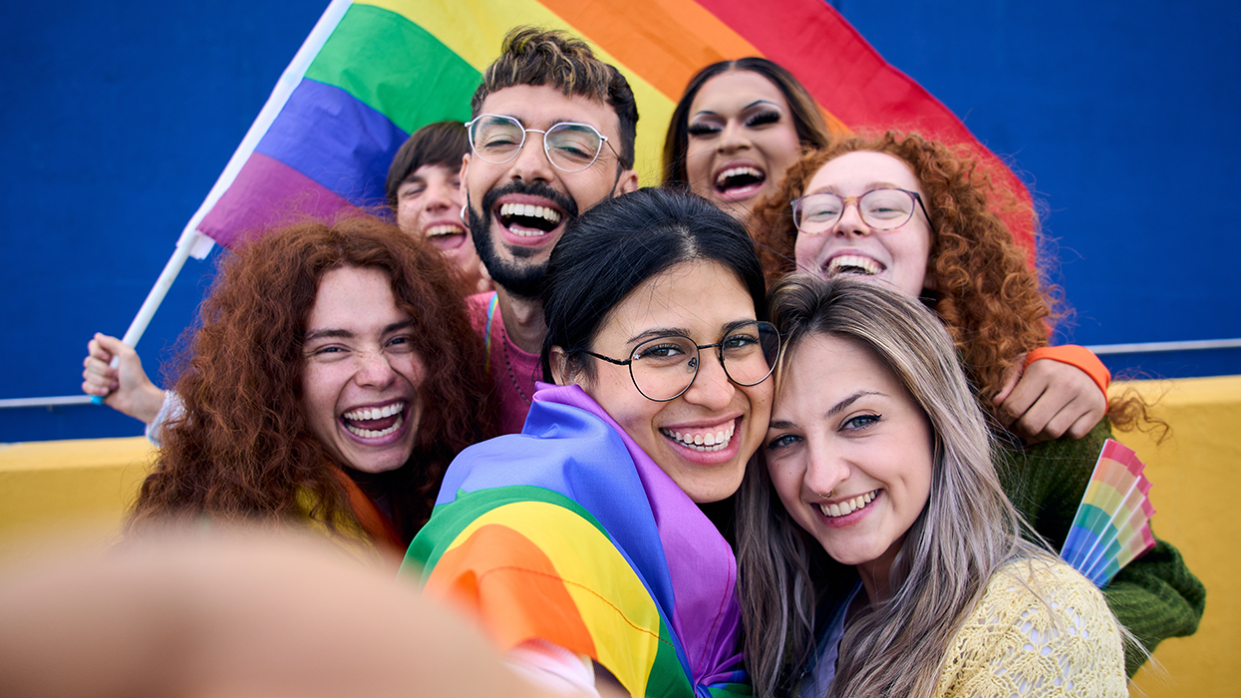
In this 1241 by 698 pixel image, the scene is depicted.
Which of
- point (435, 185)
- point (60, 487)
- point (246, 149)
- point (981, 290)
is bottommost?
point (60, 487)

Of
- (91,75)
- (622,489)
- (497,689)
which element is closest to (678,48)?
(622,489)

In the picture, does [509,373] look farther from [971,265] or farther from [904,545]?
[971,265]

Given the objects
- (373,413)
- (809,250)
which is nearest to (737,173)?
(809,250)

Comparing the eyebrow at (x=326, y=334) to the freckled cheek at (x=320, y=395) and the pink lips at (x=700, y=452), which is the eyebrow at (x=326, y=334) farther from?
the pink lips at (x=700, y=452)

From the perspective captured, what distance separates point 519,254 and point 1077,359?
1.95 meters

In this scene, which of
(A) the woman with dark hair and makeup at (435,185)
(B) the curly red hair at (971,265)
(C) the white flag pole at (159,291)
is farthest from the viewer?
(A) the woman with dark hair and makeup at (435,185)

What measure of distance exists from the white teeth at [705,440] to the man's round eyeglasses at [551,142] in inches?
49.2

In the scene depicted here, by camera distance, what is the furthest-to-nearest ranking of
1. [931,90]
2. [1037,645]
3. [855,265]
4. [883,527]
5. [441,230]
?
[931,90]
[441,230]
[855,265]
[883,527]
[1037,645]

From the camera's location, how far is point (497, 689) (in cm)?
47

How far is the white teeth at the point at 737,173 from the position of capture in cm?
353

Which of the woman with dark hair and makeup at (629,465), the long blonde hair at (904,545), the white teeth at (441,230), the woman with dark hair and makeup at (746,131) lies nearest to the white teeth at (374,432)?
the woman with dark hair and makeup at (629,465)

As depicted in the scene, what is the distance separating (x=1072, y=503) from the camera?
247 centimetres

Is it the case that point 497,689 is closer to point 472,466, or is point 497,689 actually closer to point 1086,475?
point 472,466

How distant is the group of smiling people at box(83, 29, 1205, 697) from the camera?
165 centimetres
